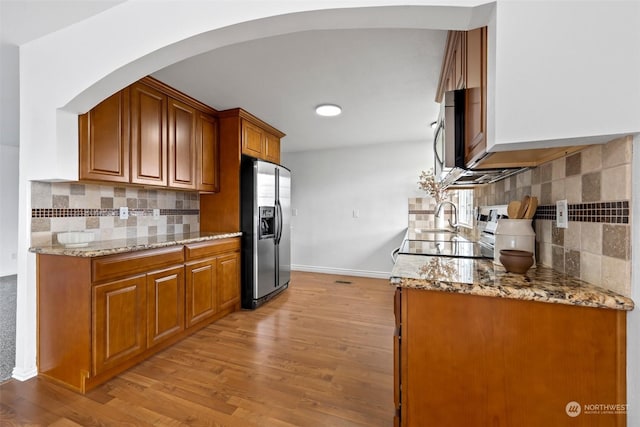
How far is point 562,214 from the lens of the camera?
1.11 m

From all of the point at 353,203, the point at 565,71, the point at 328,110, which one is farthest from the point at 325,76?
the point at 353,203

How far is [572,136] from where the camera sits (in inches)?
33.3

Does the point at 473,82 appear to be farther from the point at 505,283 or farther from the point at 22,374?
the point at 22,374

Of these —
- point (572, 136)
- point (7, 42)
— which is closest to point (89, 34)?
point (7, 42)

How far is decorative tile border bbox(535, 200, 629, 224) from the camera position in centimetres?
83

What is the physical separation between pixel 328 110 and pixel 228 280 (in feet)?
7.18

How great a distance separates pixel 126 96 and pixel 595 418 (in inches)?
127

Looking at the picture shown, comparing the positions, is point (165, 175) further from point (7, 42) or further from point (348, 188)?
point (348, 188)

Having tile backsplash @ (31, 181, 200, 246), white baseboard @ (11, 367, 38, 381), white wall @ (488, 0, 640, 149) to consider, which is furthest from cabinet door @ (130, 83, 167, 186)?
white wall @ (488, 0, 640, 149)

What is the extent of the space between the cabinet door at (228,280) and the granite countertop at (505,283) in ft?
6.87

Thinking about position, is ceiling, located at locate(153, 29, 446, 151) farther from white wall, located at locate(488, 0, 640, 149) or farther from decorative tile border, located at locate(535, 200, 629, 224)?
decorative tile border, located at locate(535, 200, 629, 224)

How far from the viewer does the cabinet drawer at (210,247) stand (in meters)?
2.39

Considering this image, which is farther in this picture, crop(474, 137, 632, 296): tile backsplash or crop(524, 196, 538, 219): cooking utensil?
crop(524, 196, 538, 219): cooking utensil

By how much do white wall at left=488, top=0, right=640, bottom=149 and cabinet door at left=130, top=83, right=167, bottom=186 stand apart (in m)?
2.55
